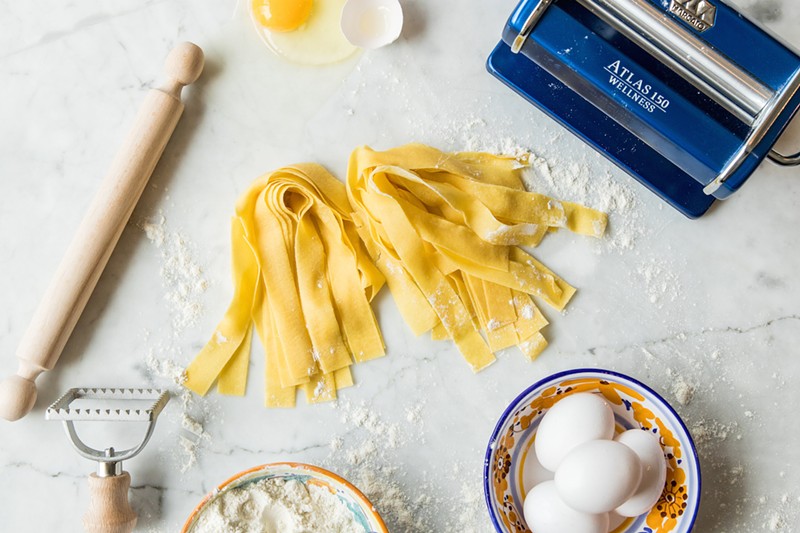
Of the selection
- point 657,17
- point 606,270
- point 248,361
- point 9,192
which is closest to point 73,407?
point 248,361

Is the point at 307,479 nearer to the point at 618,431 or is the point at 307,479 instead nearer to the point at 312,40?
the point at 618,431

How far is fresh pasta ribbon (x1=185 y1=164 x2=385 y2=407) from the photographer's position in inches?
42.6

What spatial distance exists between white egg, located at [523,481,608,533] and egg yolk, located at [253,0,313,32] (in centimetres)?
76

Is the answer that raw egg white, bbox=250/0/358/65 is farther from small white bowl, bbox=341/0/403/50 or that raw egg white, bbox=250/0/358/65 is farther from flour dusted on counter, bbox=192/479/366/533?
flour dusted on counter, bbox=192/479/366/533

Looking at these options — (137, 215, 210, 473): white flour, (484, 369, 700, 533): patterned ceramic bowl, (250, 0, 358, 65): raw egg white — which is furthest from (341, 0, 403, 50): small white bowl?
(484, 369, 700, 533): patterned ceramic bowl

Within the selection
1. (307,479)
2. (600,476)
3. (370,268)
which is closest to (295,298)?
(370,268)

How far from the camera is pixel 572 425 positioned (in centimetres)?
96

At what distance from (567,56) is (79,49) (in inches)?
29.1

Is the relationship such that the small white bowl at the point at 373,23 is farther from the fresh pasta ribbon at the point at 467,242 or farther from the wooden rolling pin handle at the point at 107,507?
the wooden rolling pin handle at the point at 107,507

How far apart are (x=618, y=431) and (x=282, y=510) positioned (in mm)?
490

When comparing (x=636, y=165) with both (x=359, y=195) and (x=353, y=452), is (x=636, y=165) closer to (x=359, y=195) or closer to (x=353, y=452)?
(x=359, y=195)

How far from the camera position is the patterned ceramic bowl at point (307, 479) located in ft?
3.19

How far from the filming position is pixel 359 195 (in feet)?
3.62

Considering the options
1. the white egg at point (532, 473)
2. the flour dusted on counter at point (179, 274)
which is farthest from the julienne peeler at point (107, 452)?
the white egg at point (532, 473)
